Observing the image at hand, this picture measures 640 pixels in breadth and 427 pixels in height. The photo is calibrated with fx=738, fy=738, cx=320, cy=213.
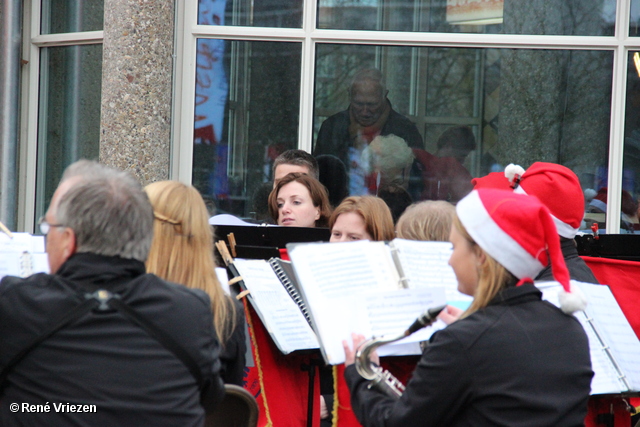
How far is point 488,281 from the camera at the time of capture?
2139 millimetres

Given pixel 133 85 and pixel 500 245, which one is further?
pixel 133 85

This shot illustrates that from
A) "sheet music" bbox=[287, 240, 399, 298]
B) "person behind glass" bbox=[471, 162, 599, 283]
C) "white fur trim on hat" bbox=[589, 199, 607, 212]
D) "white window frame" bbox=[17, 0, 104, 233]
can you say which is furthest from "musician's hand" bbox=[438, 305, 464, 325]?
"white window frame" bbox=[17, 0, 104, 233]

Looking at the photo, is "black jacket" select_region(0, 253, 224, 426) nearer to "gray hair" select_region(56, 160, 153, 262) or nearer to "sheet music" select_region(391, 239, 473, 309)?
"gray hair" select_region(56, 160, 153, 262)

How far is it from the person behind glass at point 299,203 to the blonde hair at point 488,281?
254 centimetres

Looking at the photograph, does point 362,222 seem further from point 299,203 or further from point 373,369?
point 373,369

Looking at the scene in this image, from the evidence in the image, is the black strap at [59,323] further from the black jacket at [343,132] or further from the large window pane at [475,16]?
the large window pane at [475,16]

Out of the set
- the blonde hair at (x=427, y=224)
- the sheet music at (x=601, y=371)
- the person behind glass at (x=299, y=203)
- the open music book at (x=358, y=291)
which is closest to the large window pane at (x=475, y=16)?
the person behind glass at (x=299, y=203)

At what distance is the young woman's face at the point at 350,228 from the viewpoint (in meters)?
3.72

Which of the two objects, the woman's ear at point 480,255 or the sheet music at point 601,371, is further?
the sheet music at point 601,371

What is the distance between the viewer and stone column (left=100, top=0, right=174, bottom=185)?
5223mm

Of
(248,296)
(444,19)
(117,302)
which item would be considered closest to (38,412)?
(117,302)

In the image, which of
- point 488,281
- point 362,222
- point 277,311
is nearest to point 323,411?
point 277,311

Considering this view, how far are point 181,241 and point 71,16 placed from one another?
4.21 m

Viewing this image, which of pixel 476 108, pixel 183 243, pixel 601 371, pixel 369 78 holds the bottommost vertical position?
pixel 601 371
